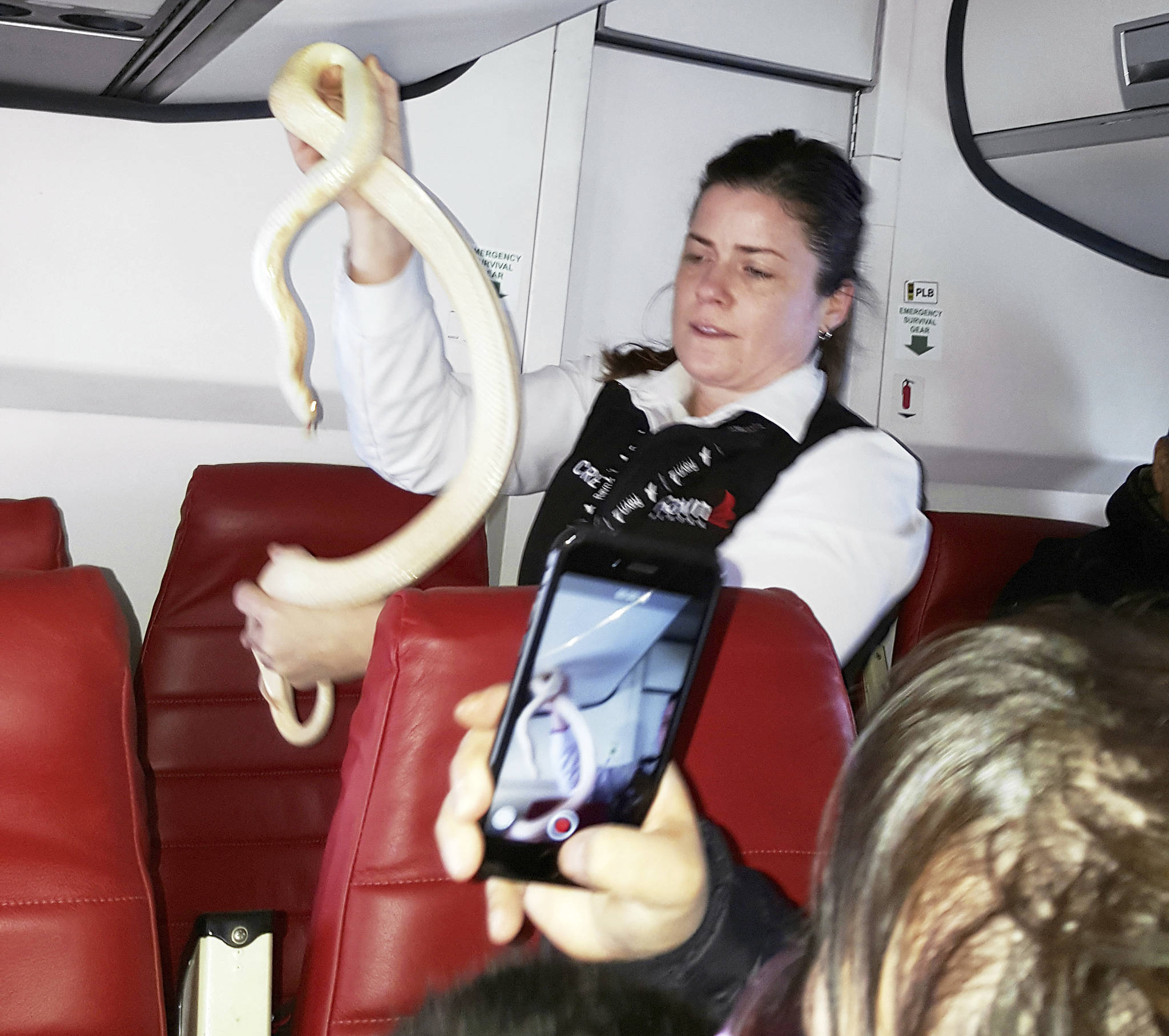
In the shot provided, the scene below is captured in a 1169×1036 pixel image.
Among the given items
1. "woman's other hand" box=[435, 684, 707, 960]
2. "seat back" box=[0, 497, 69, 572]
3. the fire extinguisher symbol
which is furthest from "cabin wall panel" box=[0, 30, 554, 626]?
"woman's other hand" box=[435, 684, 707, 960]

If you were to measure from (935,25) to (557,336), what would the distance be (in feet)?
3.88

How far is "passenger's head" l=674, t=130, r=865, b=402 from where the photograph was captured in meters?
1.49

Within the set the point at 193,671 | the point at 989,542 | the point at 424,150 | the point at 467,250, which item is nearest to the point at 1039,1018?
the point at 467,250

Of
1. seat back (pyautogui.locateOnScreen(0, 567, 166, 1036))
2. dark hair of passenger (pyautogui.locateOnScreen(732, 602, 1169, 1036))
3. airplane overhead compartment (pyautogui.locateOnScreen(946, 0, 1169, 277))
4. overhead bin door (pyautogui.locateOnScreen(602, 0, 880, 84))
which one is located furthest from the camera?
overhead bin door (pyautogui.locateOnScreen(602, 0, 880, 84))

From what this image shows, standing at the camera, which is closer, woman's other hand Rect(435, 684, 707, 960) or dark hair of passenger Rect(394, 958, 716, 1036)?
dark hair of passenger Rect(394, 958, 716, 1036)

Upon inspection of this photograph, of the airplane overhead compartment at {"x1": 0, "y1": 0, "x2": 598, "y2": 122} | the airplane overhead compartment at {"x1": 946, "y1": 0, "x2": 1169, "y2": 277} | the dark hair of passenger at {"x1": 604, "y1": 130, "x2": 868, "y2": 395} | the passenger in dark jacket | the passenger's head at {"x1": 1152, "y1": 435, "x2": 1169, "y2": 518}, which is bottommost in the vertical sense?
the passenger in dark jacket

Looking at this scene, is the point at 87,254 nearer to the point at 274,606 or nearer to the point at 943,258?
the point at 274,606

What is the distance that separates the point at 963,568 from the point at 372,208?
143 centimetres

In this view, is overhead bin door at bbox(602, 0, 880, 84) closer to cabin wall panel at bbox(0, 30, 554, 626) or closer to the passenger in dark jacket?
cabin wall panel at bbox(0, 30, 554, 626)

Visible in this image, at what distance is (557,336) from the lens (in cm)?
240

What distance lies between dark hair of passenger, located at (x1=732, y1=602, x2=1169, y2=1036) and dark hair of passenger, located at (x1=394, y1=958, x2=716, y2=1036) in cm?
8

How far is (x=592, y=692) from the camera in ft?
2.57

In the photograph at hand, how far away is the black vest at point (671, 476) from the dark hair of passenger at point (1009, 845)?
0.94 m

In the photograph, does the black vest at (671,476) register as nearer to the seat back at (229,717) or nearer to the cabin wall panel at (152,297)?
the seat back at (229,717)
